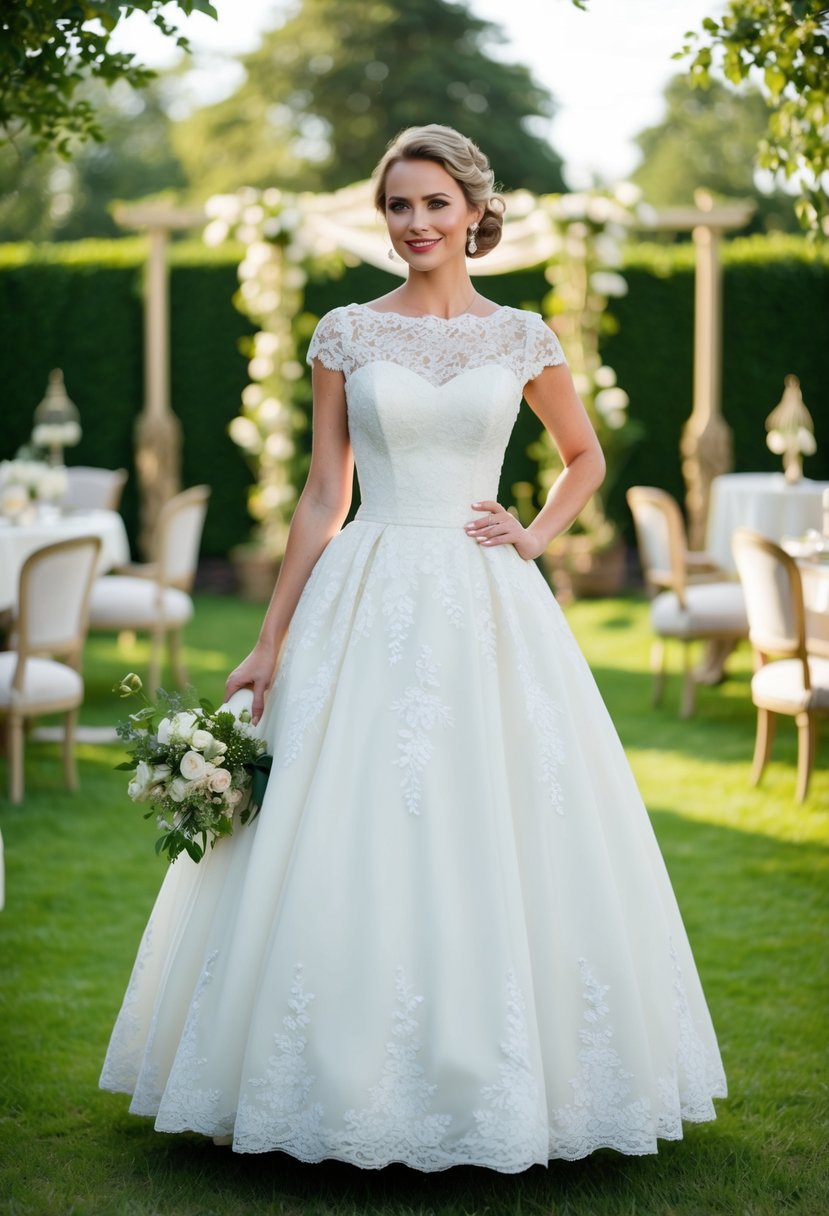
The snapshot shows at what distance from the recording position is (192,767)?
9.42 ft

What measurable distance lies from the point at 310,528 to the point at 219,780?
591mm

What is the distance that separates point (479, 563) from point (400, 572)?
162 mm

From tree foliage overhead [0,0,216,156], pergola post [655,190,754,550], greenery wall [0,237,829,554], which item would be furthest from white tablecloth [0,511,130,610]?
pergola post [655,190,754,550]

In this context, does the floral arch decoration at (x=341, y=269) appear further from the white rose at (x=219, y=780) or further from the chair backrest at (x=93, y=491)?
the white rose at (x=219, y=780)

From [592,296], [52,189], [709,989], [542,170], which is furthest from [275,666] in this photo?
[52,189]

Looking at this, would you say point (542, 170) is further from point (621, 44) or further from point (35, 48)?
point (35, 48)

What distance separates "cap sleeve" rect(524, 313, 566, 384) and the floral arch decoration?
7932 mm

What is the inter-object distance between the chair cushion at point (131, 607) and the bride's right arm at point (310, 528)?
483 centimetres

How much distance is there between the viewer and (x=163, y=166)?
33688 millimetres

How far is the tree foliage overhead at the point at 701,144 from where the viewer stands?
1252 inches

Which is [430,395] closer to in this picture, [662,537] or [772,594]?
[772,594]

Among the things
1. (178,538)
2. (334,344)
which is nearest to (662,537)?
(178,538)

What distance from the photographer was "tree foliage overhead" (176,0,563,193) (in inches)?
990

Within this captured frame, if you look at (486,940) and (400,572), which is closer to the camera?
(486,940)
